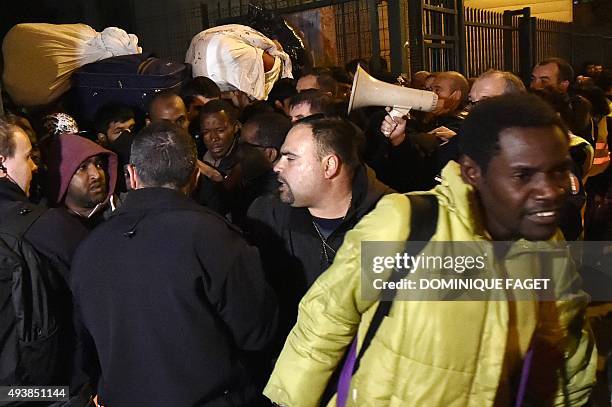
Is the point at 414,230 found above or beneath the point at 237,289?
above

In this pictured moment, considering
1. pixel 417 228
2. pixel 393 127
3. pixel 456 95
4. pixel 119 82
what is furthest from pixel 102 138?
pixel 417 228

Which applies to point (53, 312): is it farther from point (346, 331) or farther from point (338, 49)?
point (338, 49)

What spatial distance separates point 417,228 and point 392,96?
2.37 m

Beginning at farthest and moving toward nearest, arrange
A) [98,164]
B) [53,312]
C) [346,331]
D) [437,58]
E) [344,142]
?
1. [437,58]
2. [98,164]
3. [344,142]
4. [53,312]
5. [346,331]

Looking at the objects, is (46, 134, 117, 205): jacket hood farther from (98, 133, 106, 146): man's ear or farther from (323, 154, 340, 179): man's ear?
(98, 133, 106, 146): man's ear

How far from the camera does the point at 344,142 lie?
277 cm

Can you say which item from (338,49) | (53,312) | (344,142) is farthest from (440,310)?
(338,49)

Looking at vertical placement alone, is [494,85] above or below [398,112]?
above

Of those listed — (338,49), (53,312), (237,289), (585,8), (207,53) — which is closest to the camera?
(237,289)

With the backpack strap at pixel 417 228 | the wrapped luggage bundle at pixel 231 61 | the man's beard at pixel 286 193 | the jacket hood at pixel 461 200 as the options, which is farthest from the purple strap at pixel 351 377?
the wrapped luggage bundle at pixel 231 61

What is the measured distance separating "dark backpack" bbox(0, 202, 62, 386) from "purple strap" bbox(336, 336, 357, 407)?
4.29ft

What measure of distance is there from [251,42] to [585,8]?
15521 mm

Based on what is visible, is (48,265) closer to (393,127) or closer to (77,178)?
(77,178)

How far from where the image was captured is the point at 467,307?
5.26ft
